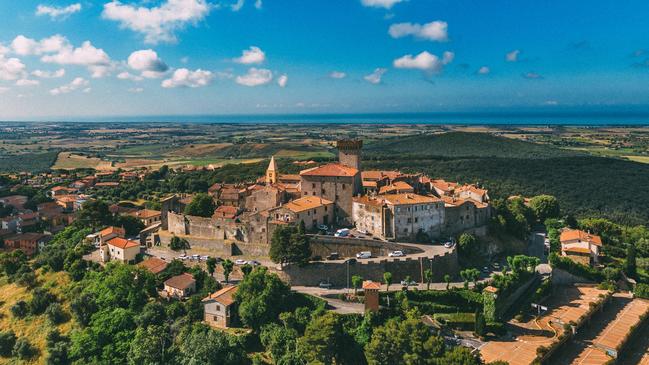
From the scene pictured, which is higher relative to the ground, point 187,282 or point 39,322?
point 187,282

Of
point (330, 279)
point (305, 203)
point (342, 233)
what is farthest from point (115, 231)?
point (330, 279)

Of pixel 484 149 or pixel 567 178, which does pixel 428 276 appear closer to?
pixel 567 178

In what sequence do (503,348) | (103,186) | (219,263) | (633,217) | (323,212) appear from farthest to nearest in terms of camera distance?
1. (103,186)
2. (633,217)
3. (323,212)
4. (219,263)
5. (503,348)

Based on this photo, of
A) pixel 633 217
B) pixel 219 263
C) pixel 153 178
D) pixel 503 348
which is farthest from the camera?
pixel 153 178

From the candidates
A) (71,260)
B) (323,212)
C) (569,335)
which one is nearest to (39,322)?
(71,260)

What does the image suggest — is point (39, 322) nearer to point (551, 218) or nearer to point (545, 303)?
point (545, 303)

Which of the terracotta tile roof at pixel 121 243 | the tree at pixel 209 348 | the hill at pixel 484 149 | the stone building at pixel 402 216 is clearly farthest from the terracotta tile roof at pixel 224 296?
the hill at pixel 484 149

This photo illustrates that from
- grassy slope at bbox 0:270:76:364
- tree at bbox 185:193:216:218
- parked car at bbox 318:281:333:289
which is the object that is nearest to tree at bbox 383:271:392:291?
parked car at bbox 318:281:333:289

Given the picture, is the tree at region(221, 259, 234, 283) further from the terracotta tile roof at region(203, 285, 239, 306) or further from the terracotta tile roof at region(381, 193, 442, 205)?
the terracotta tile roof at region(381, 193, 442, 205)
